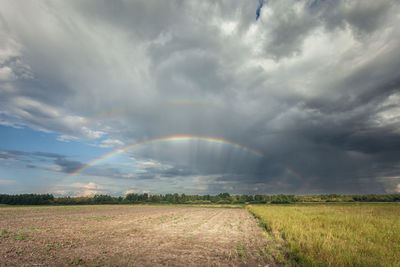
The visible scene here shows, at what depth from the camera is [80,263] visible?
10.6 m

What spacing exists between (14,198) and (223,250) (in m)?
191

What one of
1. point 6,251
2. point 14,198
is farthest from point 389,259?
point 14,198

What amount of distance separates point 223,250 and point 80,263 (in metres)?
8.76

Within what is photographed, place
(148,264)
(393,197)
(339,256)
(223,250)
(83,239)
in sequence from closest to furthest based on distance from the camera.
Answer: (339,256)
(148,264)
(223,250)
(83,239)
(393,197)

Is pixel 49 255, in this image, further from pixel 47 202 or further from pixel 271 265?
pixel 47 202

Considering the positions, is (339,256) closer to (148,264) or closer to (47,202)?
(148,264)

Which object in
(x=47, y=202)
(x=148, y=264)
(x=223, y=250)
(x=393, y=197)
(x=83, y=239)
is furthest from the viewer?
(x=393, y=197)

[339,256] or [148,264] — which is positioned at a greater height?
[339,256]

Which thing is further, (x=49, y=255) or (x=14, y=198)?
(x=14, y=198)

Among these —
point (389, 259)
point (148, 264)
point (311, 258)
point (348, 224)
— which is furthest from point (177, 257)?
point (348, 224)

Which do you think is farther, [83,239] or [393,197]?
[393,197]

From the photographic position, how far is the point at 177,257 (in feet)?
39.7

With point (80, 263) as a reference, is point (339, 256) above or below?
above

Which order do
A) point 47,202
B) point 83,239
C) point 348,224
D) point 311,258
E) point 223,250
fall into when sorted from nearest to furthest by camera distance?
1. point 311,258
2. point 223,250
3. point 83,239
4. point 348,224
5. point 47,202
